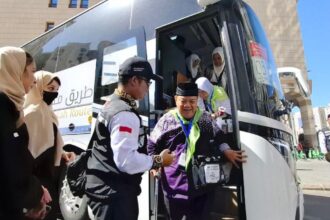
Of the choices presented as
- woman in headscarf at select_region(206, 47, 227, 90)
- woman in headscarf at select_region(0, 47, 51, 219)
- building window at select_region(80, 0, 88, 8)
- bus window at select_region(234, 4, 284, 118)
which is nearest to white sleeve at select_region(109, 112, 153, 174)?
woman in headscarf at select_region(0, 47, 51, 219)

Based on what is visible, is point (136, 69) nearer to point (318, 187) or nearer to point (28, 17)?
point (318, 187)

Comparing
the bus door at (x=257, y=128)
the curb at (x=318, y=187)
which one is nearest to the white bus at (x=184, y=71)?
the bus door at (x=257, y=128)

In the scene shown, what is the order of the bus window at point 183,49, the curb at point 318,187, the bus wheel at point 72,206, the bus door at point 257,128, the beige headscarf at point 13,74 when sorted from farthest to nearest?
the curb at point 318,187, the bus window at point 183,49, the bus wheel at point 72,206, the bus door at point 257,128, the beige headscarf at point 13,74

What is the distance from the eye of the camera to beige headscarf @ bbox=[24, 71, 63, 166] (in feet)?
8.39

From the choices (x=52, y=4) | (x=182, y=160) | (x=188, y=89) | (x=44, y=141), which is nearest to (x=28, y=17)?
(x=52, y=4)

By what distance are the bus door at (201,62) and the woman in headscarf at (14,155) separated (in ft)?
5.21

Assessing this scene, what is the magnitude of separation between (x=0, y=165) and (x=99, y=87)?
2.71 metres

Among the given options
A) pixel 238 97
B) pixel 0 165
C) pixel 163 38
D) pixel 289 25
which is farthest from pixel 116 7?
pixel 289 25

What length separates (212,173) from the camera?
8.69ft

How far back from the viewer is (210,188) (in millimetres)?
2654

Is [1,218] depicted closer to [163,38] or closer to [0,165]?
[0,165]

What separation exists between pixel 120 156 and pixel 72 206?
2511 millimetres

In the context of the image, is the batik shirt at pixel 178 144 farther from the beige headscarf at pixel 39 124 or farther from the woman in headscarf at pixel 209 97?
the beige headscarf at pixel 39 124

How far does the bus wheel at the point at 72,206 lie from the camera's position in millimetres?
3879
